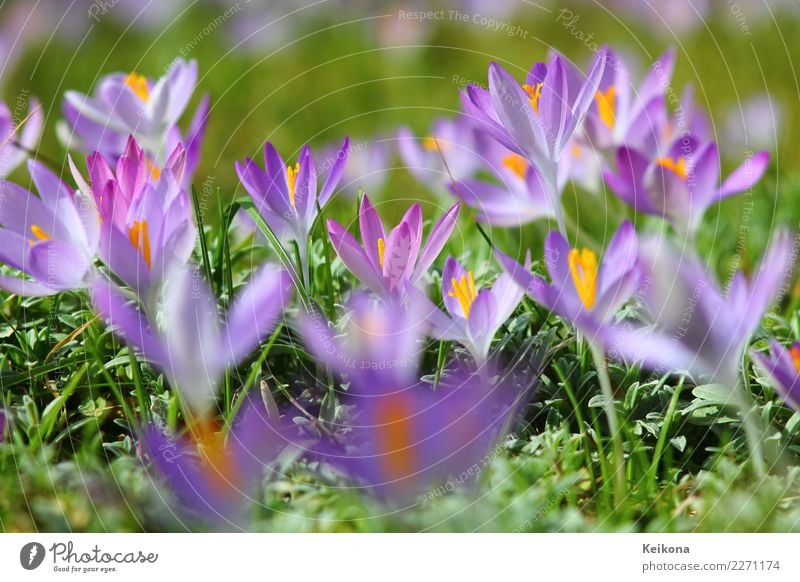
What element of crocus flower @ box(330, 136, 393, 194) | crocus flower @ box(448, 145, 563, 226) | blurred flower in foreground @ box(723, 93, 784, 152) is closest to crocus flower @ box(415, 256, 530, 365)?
crocus flower @ box(448, 145, 563, 226)

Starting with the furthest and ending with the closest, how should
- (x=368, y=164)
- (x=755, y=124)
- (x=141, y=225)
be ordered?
1. (x=755, y=124)
2. (x=368, y=164)
3. (x=141, y=225)

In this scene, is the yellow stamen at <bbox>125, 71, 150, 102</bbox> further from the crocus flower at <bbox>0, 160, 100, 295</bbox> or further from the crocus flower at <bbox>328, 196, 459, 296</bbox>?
the crocus flower at <bbox>328, 196, 459, 296</bbox>

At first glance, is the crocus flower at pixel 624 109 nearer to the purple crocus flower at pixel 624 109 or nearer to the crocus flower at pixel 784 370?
the purple crocus flower at pixel 624 109

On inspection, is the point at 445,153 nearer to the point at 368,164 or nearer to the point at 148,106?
the point at 368,164

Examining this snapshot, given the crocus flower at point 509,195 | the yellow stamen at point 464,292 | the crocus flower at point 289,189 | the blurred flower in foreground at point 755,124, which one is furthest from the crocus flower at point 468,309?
the blurred flower in foreground at point 755,124

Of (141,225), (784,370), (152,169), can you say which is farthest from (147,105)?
(784,370)
